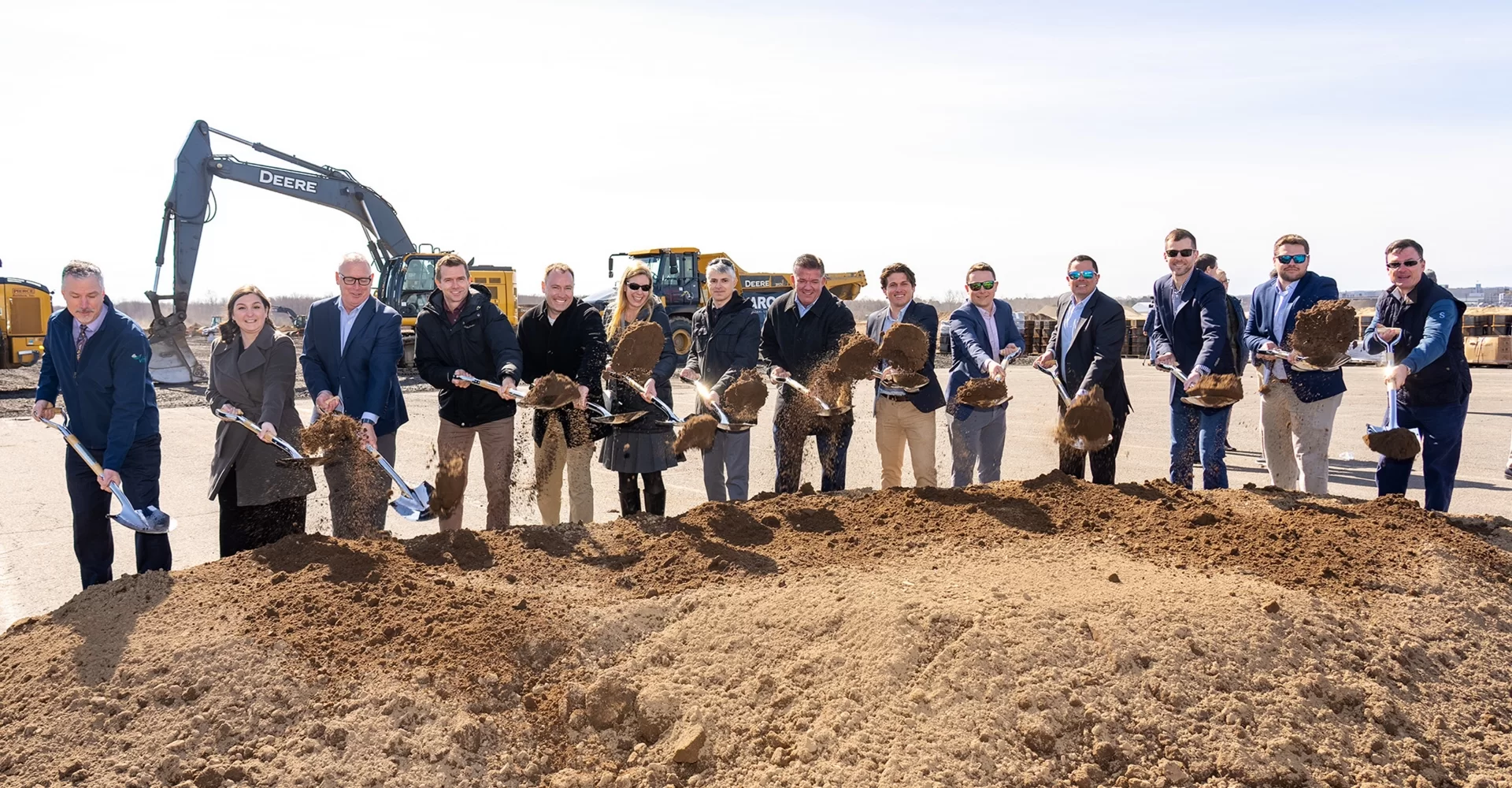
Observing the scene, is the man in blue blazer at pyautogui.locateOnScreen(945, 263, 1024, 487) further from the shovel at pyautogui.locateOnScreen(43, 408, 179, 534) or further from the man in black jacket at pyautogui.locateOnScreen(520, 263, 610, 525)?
the shovel at pyautogui.locateOnScreen(43, 408, 179, 534)

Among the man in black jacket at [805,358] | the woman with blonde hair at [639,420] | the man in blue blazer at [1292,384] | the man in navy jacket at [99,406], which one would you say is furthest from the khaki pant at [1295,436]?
the man in navy jacket at [99,406]

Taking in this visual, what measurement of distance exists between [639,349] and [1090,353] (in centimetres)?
272

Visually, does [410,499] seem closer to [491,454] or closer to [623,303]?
[491,454]

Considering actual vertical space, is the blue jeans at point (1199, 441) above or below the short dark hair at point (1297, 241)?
below

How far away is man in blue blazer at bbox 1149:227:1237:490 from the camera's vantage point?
578cm

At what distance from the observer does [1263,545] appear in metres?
4.38

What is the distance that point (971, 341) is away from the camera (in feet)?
20.1

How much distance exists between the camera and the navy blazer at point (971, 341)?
6094mm

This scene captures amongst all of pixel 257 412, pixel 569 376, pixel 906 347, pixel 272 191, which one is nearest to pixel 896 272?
pixel 906 347

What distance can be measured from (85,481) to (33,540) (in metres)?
2.56

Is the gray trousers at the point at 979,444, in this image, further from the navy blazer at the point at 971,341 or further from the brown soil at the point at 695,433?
the brown soil at the point at 695,433

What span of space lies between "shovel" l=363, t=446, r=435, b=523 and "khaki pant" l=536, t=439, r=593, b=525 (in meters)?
0.69

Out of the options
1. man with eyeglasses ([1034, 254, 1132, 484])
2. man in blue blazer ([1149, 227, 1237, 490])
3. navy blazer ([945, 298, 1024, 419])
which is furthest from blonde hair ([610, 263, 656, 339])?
man in blue blazer ([1149, 227, 1237, 490])

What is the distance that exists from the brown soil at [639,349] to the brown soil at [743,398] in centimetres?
48
